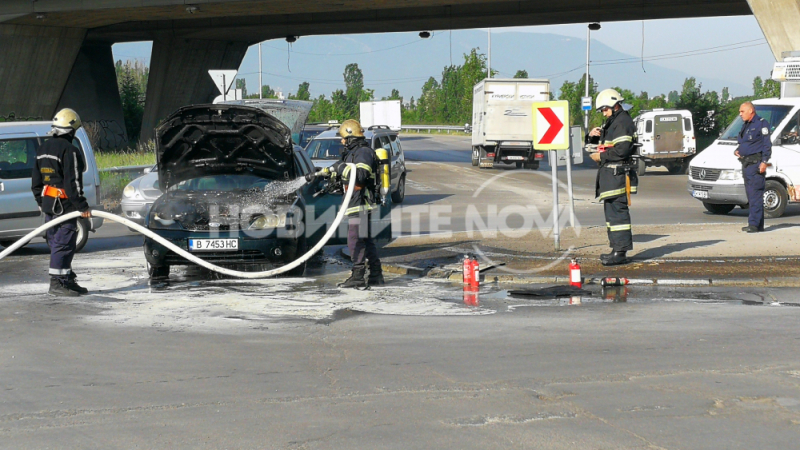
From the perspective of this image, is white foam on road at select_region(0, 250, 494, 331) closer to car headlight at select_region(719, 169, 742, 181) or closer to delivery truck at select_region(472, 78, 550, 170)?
car headlight at select_region(719, 169, 742, 181)

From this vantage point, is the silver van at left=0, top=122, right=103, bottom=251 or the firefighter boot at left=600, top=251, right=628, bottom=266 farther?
the silver van at left=0, top=122, right=103, bottom=251

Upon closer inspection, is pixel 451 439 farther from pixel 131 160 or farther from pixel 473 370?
pixel 131 160

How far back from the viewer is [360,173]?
417 inches

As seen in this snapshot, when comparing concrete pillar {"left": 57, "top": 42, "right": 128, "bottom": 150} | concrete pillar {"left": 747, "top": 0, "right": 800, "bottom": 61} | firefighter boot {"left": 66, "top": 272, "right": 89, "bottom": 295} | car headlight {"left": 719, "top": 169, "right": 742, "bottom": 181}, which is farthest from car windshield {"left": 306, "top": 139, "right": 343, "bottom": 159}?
concrete pillar {"left": 57, "top": 42, "right": 128, "bottom": 150}

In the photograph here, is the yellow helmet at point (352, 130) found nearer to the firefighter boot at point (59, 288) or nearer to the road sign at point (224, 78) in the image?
the firefighter boot at point (59, 288)

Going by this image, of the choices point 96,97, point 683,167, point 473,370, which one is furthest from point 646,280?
point 96,97

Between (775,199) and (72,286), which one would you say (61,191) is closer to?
(72,286)

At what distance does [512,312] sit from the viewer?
9062 mm

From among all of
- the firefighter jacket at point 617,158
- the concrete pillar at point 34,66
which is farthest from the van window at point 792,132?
the concrete pillar at point 34,66

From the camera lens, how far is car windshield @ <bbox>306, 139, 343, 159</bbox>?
21.2 m

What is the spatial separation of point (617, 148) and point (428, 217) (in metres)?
8.22

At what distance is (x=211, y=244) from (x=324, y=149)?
430 inches

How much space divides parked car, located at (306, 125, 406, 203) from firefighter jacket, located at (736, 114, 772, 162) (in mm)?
8282

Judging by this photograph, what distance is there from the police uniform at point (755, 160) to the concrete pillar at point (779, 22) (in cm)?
1682
